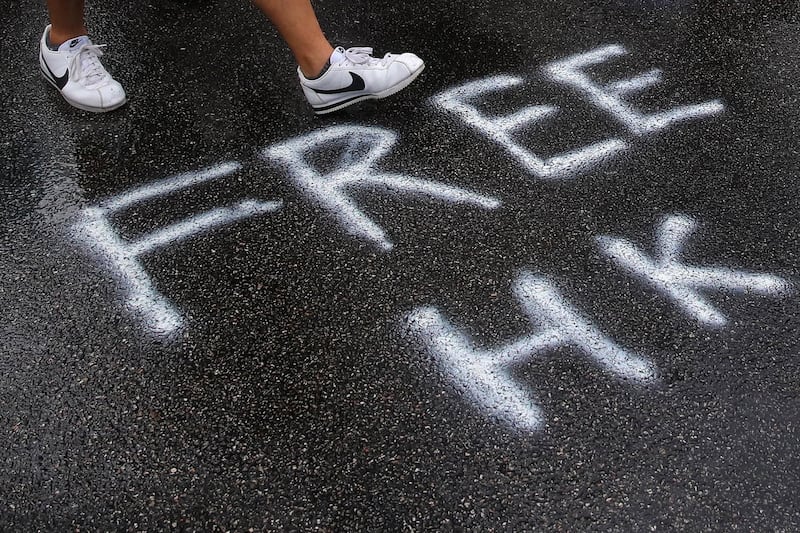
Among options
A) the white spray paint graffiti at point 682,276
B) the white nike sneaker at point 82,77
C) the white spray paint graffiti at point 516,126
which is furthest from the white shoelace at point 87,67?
the white spray paint graffiti at point 682,276

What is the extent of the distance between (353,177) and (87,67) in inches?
45.1

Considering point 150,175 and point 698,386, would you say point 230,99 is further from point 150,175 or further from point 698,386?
point 698,386

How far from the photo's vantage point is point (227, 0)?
3506 millimetres

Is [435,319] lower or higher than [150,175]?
lower

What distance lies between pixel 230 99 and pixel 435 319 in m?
1.34

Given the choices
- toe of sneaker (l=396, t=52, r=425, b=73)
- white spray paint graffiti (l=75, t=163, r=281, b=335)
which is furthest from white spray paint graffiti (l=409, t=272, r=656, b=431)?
toe of sneaker (l=396, t=52, r=425, b=73)

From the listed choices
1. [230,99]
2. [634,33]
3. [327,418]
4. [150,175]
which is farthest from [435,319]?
[634,33]

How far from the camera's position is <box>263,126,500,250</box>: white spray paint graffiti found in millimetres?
2445

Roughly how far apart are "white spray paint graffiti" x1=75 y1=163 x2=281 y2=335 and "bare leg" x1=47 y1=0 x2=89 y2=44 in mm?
818

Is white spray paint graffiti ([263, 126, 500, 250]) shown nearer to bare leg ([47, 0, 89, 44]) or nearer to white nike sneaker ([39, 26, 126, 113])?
white nike sneaker ([39, 26, 126, 113])

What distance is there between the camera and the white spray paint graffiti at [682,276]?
7.09ft

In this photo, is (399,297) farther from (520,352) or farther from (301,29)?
(301,29)

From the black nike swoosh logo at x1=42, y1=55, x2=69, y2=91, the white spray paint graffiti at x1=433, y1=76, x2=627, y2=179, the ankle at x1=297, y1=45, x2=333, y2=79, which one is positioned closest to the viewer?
the white spray paint graffiti at x1=433, y1=76, x2=627, y2=179

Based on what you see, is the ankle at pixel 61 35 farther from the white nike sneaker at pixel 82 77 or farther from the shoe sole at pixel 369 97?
the shoe sole at pixel 369 97
